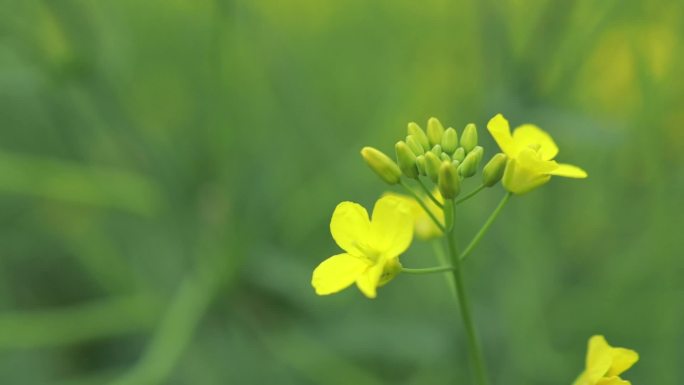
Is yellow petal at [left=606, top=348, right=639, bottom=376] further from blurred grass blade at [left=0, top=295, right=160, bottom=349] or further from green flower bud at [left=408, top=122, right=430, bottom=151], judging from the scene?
blurred grass blade at [left=0, top=295, right=160, bottom=349]

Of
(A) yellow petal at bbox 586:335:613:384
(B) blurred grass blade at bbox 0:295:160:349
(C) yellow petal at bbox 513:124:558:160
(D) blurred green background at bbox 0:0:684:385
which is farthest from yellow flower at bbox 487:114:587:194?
(B) blurred grass blade at bbox 0:295:160:349

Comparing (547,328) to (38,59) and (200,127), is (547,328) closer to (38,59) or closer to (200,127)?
(200,127)

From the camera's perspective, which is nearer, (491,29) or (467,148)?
(467,148)

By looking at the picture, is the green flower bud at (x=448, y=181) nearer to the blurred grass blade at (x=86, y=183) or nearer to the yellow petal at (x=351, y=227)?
the yellow petal at (x=351, y=227)

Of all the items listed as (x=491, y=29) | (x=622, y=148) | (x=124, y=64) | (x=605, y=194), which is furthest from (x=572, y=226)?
(x=124, y=64)

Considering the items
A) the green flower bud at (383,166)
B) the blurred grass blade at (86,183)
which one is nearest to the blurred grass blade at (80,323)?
the blurred grass blade at (86,183)

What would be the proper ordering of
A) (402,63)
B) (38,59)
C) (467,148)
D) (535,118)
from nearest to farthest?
(467,148), (535,118), (38,59), (402,63)
